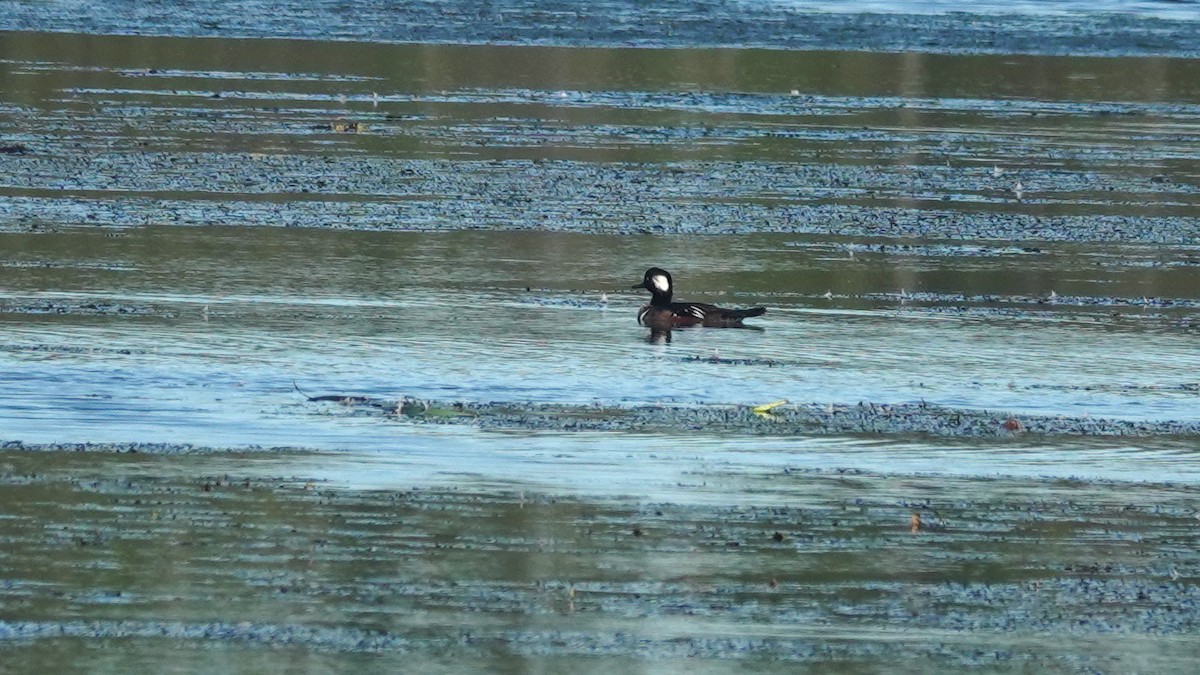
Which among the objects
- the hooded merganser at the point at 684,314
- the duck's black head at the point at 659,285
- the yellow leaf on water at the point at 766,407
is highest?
the yellow leaf on water at the point at 766,407

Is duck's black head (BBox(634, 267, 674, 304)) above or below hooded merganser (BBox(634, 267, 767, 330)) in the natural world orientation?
above

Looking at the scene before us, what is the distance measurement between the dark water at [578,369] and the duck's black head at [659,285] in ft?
0.85

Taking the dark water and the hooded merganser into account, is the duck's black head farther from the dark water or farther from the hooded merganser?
the dark water

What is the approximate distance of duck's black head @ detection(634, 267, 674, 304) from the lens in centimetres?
1405

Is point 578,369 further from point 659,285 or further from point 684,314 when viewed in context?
point 659,285

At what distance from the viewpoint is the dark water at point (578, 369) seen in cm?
786

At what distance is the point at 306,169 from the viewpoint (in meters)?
19.2

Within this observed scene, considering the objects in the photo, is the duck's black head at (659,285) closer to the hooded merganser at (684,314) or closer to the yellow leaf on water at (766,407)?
the hooded merganser at (684,314)

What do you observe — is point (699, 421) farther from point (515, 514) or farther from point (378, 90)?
point (378, 90)

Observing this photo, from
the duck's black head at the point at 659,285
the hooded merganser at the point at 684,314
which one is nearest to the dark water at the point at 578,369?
the hooded merganser at the point at 684,314

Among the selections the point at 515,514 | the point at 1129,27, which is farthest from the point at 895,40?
the point at 515,514

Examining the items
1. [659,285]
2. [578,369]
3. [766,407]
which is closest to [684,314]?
[659,285]

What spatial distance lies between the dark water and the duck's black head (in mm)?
258

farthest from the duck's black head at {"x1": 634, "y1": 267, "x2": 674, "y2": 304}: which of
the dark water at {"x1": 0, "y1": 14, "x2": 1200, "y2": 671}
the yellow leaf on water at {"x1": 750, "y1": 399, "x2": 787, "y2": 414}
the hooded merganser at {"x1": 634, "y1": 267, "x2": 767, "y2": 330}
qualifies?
the yellow leaf on water at {"x1": 750, "y1": 399, "x2": 787, "y2": 414}
